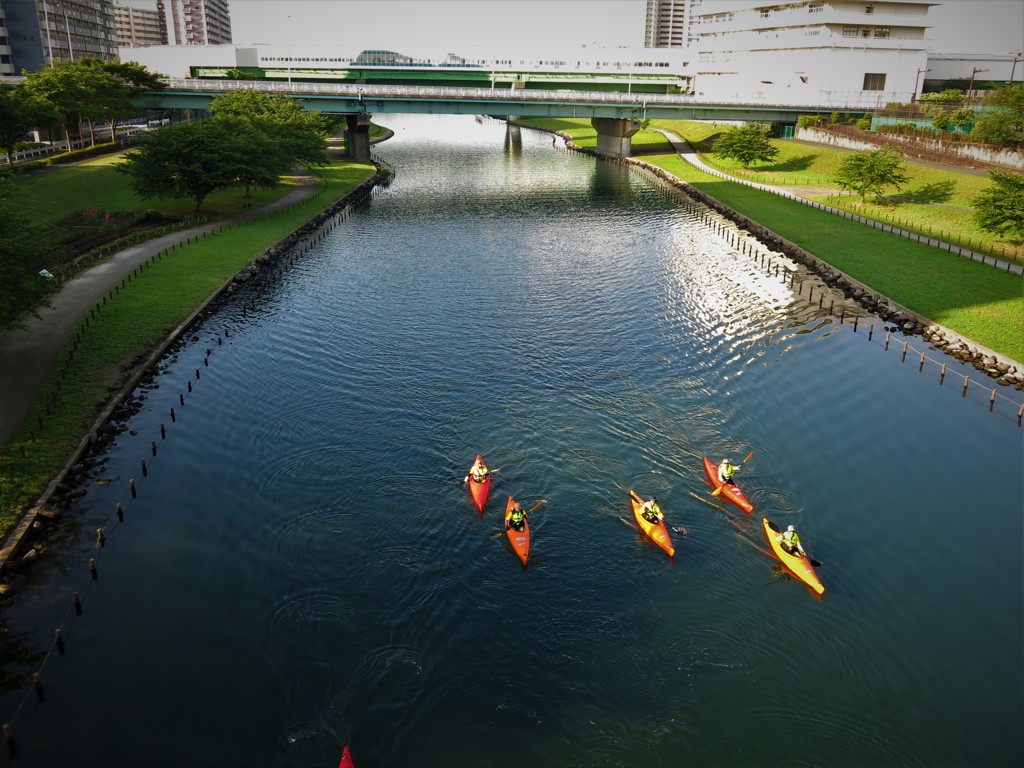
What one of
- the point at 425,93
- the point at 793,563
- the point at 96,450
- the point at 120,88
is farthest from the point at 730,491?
the point at 120,88

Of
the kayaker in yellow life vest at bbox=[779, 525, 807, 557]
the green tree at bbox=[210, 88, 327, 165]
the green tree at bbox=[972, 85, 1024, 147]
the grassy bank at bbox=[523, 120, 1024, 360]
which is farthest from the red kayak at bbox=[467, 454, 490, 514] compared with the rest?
the green tree at bbox=[972, 85, 1024, 147]

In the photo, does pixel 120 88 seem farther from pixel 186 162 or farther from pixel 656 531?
pixel 656 531

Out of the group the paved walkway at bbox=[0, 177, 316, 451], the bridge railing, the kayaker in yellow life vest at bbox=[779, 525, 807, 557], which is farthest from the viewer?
the bridge railing

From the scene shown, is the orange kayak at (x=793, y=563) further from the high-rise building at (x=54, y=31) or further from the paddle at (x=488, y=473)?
the high-rise building at (x=54, y=31)

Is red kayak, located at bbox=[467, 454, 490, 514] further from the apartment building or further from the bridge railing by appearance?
the apartment building

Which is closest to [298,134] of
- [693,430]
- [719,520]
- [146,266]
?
[146,266]

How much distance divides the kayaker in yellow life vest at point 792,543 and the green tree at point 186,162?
66.0m

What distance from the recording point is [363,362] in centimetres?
4575

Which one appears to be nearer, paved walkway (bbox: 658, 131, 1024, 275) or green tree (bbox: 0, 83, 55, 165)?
paved walkway (bbox: 658, 131, 1024, 275)

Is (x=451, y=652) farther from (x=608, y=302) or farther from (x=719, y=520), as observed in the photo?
(x=608, y=302)

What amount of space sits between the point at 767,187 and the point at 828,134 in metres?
27.4

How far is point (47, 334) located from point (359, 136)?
93.6 m

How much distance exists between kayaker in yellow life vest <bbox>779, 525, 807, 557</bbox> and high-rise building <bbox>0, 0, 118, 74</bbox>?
497ft

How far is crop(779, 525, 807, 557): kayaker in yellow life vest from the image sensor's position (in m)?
27.6
